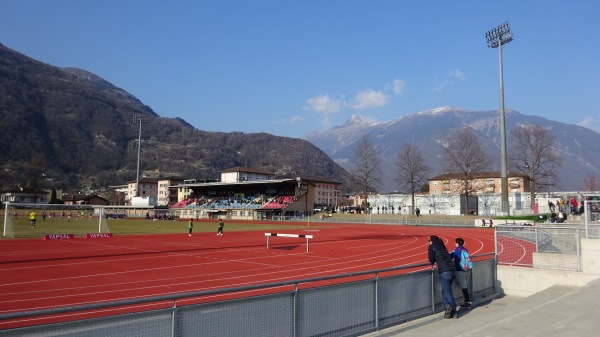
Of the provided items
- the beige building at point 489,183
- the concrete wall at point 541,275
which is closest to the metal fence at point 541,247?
the concrete wall at point 541,275

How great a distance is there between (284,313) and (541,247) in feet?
37.9

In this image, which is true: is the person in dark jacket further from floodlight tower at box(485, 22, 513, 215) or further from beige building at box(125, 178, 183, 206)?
beige building at box(125, 178, 183, 206)

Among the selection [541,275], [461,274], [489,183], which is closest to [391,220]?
[541,275]

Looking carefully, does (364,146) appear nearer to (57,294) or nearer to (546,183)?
(546,183)

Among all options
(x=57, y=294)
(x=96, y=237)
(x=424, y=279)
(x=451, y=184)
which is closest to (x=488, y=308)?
(x=424, y=279)

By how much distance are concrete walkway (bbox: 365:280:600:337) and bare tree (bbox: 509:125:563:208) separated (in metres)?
64.9

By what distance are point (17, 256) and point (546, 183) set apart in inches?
2805

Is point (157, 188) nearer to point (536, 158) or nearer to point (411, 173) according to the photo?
point (411, 173)

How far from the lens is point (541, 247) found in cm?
1492

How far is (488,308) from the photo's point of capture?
36.4 ft

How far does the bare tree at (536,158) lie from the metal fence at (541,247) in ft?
194

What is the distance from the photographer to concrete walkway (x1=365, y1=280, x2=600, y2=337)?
7812mm

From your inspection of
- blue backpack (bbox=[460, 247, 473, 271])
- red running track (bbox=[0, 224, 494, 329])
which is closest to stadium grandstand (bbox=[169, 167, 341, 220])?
red running track (bbox=[0, 224, 494, 329])

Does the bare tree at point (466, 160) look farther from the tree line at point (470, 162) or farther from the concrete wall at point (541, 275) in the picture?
the concrete wall at point (541, 275)
